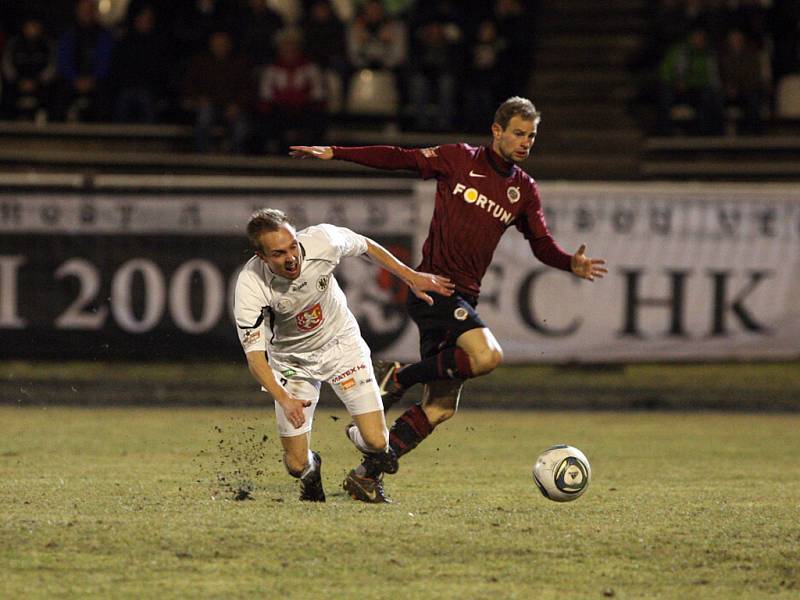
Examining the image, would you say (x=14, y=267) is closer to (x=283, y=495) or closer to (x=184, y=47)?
(x=184, y=47)

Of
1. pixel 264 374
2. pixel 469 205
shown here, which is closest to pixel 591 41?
pixel 469 205

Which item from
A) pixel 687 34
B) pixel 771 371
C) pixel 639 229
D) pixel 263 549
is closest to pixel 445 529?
pixel 263 549

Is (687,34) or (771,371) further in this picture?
(687,34)

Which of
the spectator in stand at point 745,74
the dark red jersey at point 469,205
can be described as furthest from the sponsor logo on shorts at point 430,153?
the spectator in stand at point 745,74

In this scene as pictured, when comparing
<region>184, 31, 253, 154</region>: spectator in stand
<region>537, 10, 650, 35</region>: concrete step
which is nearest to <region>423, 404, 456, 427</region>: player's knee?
<region>184, 31, 253, 154</region>: spectator in stand

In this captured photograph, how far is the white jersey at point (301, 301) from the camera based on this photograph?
7.20 metres

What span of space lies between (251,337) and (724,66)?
12.1m

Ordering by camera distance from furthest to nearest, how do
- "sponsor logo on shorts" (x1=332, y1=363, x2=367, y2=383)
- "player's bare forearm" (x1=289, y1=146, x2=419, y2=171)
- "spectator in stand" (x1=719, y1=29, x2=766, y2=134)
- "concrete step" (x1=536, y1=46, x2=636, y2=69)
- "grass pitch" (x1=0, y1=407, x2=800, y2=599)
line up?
"concrete step" (x1=536, y1=46, x2=636, y2=69) → "spectator in stand" (x1=719, y1=29, x2=766, y2=134) → "player's bare forearm" (x1=289, y1=146, x2=419, y2=171) → "sponsor logo on shorts" (x1=332, y1=363, x2=367, y2=383) → "grass pitch" (x1=0, y1=407, x2=800, y2=599)

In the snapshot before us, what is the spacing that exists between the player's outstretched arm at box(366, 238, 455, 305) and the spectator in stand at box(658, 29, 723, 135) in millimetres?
10871

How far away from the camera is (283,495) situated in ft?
25.8

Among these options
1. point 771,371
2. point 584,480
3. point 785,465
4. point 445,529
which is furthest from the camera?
point 771,371

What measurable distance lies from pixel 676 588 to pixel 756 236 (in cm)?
950

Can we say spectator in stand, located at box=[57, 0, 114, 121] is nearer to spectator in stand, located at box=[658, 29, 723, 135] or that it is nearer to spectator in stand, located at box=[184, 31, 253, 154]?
spectator in stand, located at box=[184, 31, 253, 154]

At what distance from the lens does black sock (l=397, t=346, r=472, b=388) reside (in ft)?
26.3
